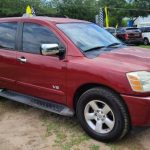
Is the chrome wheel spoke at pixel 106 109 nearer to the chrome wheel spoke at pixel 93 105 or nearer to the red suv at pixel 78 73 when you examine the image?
the red suv at pixel 78 73

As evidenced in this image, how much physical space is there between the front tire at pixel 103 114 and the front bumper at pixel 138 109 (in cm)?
10

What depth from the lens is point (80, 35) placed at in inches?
208

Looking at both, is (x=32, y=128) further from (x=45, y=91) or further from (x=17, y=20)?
(x=17, y=20)

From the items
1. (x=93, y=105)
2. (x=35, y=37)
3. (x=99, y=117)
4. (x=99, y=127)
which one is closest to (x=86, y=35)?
(x=35, y=37)

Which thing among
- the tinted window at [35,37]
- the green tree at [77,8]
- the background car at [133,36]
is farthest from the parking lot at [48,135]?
the green tree at [77,8]

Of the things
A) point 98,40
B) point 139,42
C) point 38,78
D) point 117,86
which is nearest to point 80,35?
point 98,40

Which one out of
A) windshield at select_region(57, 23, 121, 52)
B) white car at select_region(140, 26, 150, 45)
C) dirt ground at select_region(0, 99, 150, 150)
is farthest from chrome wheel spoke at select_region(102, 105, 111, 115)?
white car at select_region(140, 26, 150, 45)

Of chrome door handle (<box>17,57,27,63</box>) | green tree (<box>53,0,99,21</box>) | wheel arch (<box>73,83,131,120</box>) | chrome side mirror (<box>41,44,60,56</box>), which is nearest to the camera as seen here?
wheel arch (<box>73,83,131,120</box>)

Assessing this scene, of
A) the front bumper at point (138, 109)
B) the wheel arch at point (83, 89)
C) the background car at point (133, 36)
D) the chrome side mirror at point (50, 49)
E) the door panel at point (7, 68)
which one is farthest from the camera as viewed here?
the background car at point (133, 36)

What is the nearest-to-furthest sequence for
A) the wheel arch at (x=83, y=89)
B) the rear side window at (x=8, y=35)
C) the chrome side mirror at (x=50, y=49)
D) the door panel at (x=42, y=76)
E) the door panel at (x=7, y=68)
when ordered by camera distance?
the wheel arch at (x=83, y=89)
the chrome side mirror at (x=50, y=49)
the door panel at (x=42, y=76)
the door panel at (x=7, y=68)
the rear side window at (x=8, y=35)

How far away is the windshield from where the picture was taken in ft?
16.6

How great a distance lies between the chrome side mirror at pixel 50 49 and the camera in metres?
4.79

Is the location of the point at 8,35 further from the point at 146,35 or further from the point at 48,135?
the point at 146,35

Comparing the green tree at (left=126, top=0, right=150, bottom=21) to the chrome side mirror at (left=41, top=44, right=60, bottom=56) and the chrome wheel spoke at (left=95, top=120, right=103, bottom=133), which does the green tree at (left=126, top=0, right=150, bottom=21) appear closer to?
the chrome side mirror at (left=41, top=44, right=60, bottom=56)
